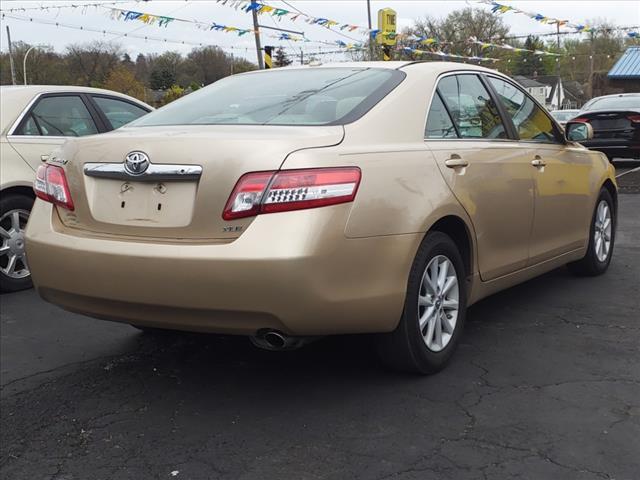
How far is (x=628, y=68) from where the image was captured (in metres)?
43.2

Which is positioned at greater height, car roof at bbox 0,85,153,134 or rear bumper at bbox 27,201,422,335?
car roof at bbox 0,85,153,134

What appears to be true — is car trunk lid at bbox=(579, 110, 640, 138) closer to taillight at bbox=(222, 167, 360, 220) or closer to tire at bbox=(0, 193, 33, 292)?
tire at bbox=(0, 193, 33, 292)

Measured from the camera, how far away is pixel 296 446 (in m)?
2.94

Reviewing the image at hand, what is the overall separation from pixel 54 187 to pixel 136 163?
59 cm

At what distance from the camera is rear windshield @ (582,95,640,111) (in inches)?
592

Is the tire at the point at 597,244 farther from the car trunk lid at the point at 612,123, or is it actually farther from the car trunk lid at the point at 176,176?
the car trunk lid at the point at 612,123

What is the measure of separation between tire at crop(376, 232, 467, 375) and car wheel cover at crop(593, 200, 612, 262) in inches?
88.9

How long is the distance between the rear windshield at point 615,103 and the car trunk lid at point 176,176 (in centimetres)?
1334

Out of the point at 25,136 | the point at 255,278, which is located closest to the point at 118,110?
the point at 25,136

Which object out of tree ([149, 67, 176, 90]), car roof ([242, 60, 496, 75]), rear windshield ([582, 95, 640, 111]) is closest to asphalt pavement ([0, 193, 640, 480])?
car roof ([242, 60, 496, 75])

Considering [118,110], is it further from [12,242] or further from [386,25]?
[386,25]

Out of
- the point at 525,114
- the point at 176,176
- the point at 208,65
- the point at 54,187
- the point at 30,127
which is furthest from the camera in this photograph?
the point at 208,65

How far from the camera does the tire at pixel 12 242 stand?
19.1 ft

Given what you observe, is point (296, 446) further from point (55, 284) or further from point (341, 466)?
point (55, 284)
